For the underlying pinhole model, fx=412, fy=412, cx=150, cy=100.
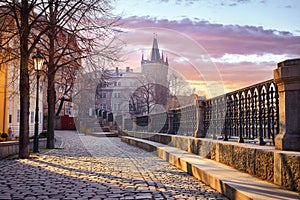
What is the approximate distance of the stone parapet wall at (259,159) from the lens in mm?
6172

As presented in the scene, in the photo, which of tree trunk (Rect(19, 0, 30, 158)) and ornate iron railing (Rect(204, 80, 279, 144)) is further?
tree trunk (Rect(19, 0, 30, 158))

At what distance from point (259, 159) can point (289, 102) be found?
1.19 metres

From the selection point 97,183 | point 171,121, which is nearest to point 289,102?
point 97,183

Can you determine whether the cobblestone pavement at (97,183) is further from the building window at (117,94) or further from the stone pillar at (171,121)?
the building window at (117,94)

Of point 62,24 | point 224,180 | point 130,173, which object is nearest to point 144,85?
point 62,24

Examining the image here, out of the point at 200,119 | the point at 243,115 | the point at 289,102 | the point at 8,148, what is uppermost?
the point at 289,102

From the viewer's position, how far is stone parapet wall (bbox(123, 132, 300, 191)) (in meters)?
6.17

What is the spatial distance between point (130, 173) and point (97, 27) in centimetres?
796

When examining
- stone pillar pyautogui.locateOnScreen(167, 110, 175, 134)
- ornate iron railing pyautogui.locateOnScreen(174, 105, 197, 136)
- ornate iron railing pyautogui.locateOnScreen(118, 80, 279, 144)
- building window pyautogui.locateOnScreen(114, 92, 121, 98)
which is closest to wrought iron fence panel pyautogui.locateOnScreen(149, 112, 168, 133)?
stone pillar pyautogui.locateOnScreen(167, 110, 175, 134)

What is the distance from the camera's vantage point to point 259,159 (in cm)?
762

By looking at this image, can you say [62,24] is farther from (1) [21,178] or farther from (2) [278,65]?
(2) [278,65]

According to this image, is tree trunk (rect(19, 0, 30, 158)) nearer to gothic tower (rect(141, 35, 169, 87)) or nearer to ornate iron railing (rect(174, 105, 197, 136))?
ornate iron railing (rect(174, 105, 197, 136))

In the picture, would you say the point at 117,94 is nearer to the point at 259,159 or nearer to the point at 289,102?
the point at 259,159

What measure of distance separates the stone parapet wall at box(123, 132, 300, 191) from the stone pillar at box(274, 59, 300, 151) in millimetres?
320
